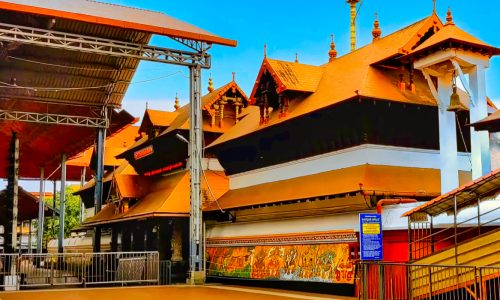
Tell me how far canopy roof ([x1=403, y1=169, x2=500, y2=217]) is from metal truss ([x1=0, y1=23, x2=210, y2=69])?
470 inches

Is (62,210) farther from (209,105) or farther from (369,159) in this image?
(369,159)

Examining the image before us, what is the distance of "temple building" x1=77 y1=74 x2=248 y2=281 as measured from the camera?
84.3 ft

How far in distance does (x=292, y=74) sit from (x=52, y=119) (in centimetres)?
1495

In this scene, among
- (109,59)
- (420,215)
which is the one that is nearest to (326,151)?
(420,215)

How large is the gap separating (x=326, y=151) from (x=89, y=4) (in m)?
12.7

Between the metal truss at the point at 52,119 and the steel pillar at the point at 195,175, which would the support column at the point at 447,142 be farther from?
the metal truss at the point at 52,119

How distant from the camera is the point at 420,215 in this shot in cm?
1461

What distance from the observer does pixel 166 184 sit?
2775 cm

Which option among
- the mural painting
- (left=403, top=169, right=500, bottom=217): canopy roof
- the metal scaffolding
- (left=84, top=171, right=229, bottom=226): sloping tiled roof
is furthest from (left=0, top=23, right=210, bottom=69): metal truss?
(left=403, top=169, right=500, bottom=217): canopy roof

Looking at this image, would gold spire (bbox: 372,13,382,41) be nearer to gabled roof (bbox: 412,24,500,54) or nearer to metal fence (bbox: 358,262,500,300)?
gabled roof (bbox: 412,24,500,54)

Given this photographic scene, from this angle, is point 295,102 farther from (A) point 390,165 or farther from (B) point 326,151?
(A) point 390,165

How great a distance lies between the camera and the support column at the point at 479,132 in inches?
632

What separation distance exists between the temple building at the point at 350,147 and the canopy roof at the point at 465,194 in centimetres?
202

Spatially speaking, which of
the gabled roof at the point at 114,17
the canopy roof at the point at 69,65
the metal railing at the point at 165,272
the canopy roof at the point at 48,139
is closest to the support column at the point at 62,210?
the canopy roof at the point at 48,139
